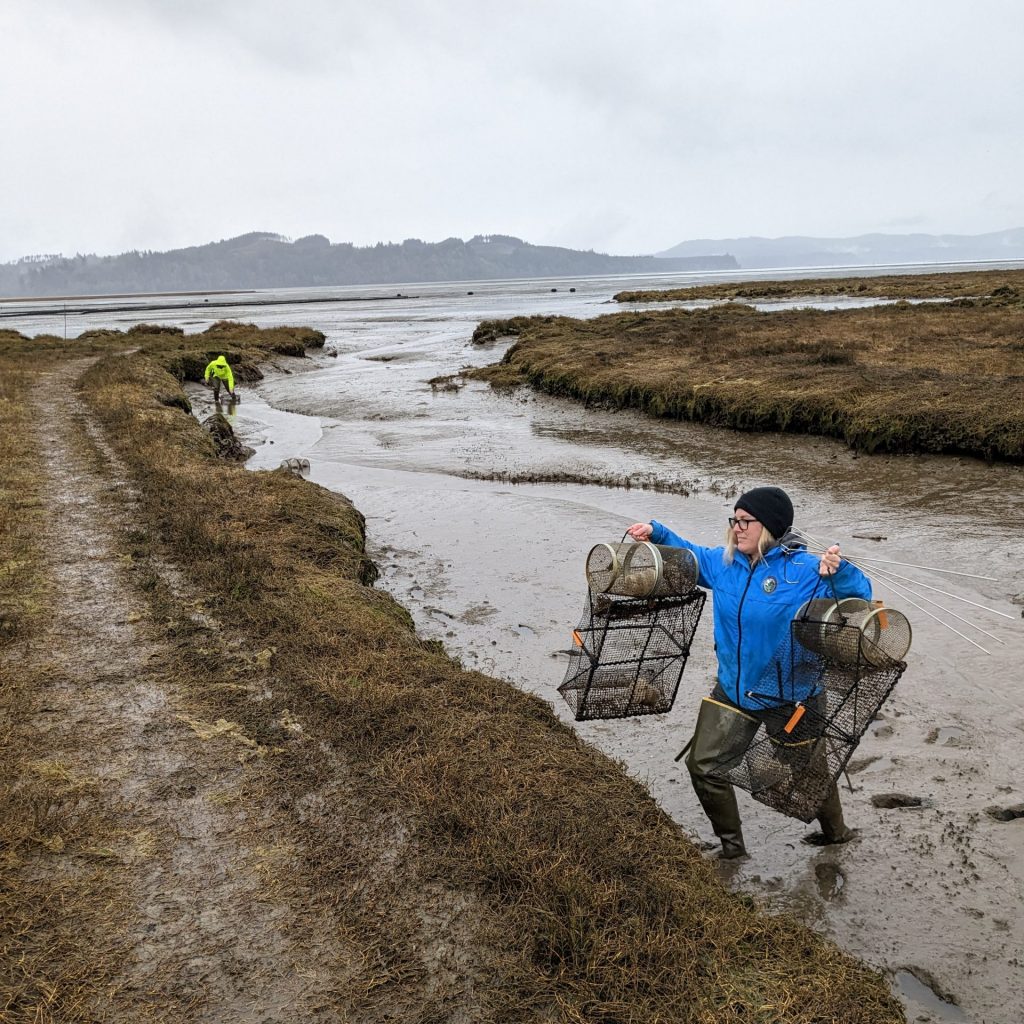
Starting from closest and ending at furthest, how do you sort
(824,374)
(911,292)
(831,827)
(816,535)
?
(831,827), (816,535), (824,374), (911,292)

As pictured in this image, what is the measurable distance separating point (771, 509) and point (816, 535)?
8.85m

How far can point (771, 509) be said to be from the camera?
512 cm

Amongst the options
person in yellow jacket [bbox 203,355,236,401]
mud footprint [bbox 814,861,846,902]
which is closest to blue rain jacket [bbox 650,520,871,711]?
mud footprint [bbox 814,861,846,902]

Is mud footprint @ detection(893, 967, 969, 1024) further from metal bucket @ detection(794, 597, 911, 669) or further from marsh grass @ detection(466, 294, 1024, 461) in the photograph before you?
marsh grass @ detection(466, 294, 1024, 461)

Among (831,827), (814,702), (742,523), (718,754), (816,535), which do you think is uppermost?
(742,523)

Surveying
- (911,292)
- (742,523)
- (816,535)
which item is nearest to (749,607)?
(742,523)

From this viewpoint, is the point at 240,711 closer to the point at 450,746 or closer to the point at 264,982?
the point at 450,746

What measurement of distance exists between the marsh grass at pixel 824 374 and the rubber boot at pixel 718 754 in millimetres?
14347

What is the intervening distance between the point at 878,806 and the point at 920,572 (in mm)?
6005

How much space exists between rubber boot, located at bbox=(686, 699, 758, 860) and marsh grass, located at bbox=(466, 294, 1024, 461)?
1435 centimetres

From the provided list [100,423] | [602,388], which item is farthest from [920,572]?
[100,423]

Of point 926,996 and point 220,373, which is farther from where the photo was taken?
point 220,373

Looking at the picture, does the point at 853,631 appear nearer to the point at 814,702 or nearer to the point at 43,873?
the point at 814,702

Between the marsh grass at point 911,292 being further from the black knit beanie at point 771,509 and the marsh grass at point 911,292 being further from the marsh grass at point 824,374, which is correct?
the black knit beanie at point 771,509
